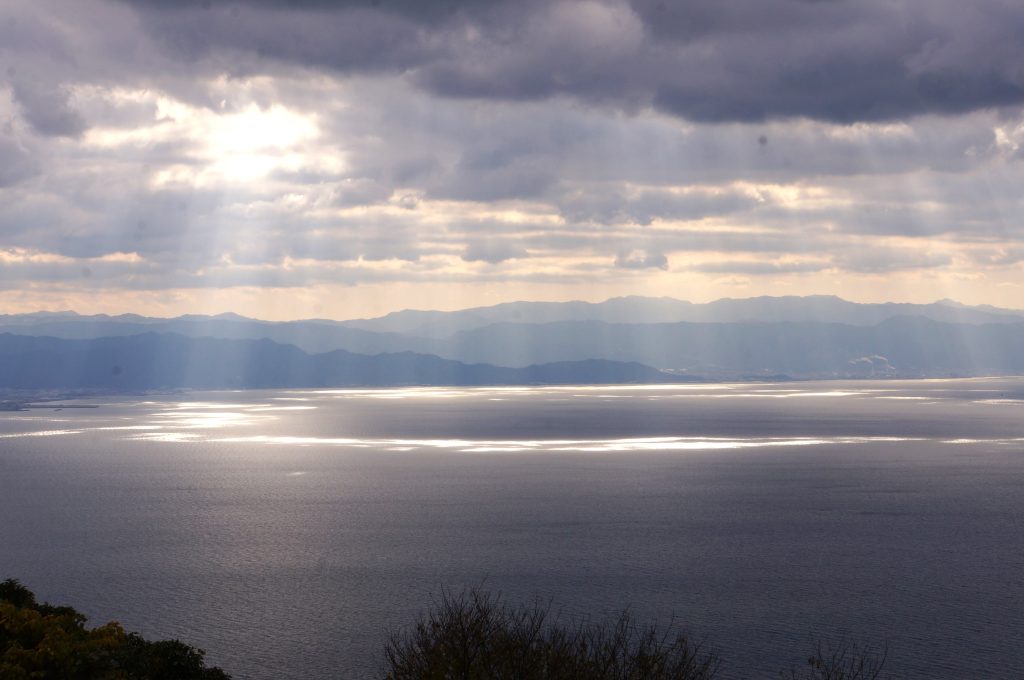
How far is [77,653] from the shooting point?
114ft

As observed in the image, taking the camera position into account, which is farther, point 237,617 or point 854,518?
point 854,518

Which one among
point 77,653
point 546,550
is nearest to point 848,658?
point 546,550

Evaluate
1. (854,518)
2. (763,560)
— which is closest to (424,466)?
(854,518)

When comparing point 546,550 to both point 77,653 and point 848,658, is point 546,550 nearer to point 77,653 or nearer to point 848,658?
point 848,658

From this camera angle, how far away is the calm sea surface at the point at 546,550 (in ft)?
198

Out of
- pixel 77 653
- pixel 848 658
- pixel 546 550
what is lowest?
pixel 77 653

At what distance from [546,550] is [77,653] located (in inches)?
2176

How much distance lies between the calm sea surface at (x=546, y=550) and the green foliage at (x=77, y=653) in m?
11.3

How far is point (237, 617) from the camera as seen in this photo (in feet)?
213

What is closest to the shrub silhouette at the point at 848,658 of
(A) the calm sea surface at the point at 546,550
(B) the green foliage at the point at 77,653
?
(A) the calm sea surface at the point at 546,550

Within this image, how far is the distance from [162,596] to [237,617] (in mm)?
9551

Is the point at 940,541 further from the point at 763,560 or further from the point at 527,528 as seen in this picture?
the point at 527,528

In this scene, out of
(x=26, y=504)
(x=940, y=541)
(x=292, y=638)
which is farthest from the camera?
(x=26, y=504)

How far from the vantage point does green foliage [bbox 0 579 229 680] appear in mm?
34094
